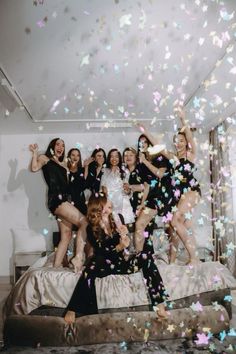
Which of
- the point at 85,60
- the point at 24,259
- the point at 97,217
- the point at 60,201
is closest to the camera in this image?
the point at 97,217

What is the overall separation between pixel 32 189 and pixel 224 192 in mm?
3219

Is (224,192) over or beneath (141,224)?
over

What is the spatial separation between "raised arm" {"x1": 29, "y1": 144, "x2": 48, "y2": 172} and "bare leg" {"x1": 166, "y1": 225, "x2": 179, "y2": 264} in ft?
5.48

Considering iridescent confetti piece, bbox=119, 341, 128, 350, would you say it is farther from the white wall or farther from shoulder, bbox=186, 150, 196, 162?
the white wall

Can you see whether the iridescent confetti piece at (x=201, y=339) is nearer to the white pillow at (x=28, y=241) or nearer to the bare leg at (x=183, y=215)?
the bare leg at (x=183, y=215)

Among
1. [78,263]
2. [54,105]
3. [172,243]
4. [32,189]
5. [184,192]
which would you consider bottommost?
[78,263]

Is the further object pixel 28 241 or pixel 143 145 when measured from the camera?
pixel 28 241

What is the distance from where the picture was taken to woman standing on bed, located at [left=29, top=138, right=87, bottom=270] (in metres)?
3.47

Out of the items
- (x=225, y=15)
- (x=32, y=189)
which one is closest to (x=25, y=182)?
(x=32, y=189)

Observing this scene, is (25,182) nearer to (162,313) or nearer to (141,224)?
(141,224)

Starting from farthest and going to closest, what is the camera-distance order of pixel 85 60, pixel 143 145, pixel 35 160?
pixel 143 145
pixel 35 160
pixel 85 60

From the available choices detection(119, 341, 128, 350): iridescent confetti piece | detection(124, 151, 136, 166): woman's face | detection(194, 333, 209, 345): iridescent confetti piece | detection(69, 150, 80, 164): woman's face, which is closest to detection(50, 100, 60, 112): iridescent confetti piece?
detection(69, 150, 80, 164): woman's face

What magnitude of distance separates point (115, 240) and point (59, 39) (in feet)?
5.86

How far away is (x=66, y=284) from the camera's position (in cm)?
291
